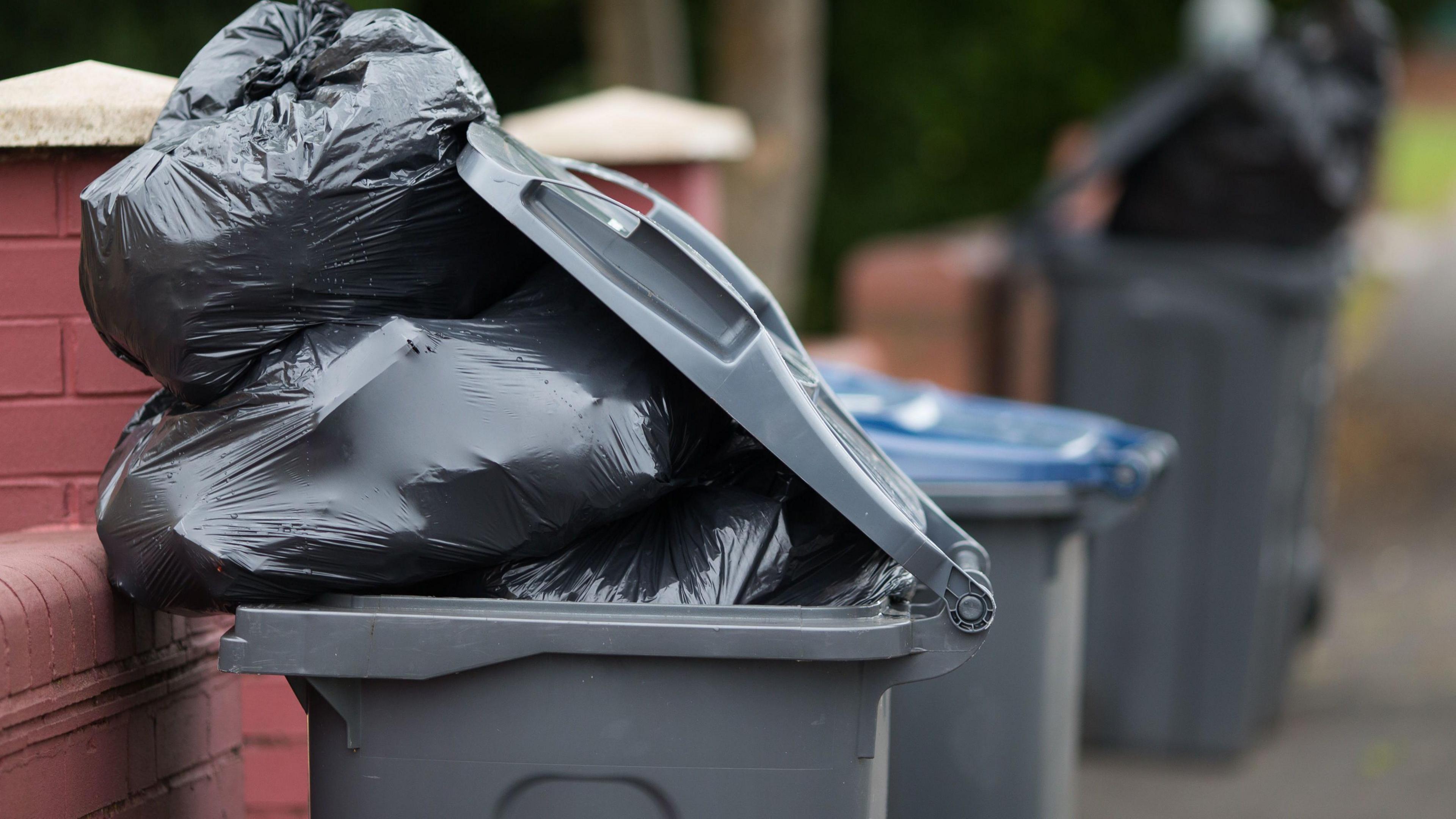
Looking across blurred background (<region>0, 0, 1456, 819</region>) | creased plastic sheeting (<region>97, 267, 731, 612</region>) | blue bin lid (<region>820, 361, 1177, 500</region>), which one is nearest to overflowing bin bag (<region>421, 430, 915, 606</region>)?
creased plastic sheeting (<region>97, 267, 731, 612</region>)

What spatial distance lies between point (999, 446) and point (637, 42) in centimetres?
390

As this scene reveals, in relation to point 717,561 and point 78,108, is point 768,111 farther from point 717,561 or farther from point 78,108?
point 717,561

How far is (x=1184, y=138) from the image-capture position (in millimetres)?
5039

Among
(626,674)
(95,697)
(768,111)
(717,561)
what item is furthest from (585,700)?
(768,111)

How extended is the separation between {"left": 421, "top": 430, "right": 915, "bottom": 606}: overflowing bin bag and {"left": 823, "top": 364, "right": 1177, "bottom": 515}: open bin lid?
1.94 feet

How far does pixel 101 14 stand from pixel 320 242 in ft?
14.5

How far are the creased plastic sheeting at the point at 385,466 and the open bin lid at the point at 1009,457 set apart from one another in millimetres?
838

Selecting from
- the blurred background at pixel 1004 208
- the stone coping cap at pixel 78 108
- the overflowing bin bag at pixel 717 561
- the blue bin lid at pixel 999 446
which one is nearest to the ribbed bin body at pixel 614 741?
the overflowing bin bag at pixel 717 561

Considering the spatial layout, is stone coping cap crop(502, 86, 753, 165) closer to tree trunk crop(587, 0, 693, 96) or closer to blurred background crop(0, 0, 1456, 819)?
blurred background crop(0, 0, 1456, 819)

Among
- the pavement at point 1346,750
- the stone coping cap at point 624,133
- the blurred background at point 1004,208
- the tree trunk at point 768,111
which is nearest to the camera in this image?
the stone coping cap at point 624,133

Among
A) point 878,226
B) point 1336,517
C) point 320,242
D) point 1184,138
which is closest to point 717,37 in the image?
point 1184,138

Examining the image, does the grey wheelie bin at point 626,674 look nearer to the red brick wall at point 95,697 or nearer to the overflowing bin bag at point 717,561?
the overflowing bin bag at point 717,561

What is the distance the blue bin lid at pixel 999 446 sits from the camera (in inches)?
108

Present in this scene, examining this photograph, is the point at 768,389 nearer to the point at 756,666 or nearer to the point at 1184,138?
the point at 756,666
